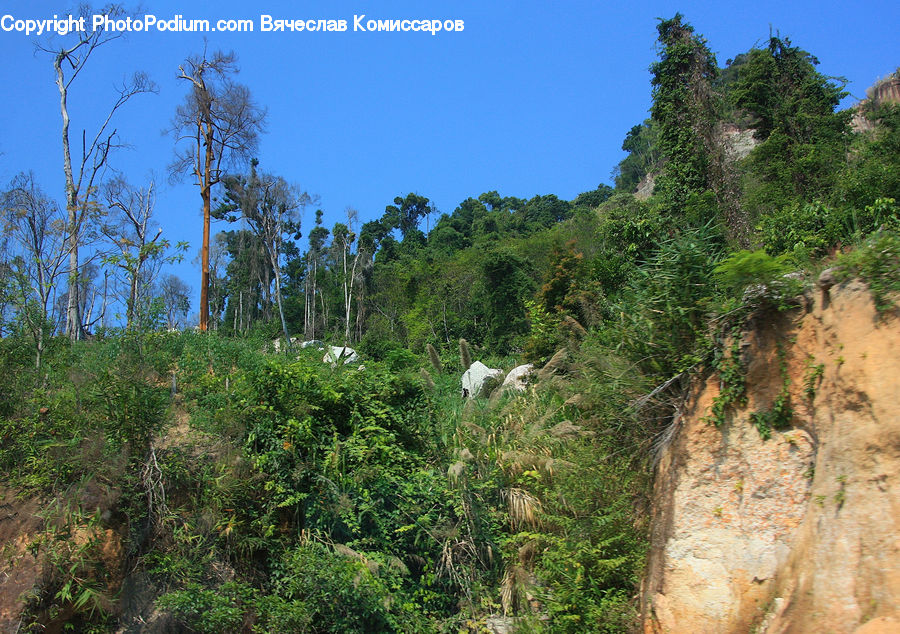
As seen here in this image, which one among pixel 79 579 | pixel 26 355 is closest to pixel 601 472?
pixel 79 579

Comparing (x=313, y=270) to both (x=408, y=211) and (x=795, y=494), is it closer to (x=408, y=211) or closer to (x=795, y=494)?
(x=408, y=211)

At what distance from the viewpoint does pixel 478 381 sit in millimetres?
17094

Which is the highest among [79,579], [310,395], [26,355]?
[26,355]

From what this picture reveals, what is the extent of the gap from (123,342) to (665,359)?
23.7 ft

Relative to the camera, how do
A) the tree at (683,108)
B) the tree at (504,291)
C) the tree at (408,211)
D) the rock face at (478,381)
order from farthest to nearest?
the tree at (408,211) → the tree at (504,291) → the tree at (683,108) → the rock face at (478,381)

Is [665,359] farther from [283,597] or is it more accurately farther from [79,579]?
[79,579]

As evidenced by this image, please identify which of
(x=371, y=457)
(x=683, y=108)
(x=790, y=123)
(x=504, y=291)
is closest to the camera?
(x=371, y=457)

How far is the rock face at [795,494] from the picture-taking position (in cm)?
480

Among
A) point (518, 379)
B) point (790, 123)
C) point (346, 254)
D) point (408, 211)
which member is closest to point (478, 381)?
point (518, 379)

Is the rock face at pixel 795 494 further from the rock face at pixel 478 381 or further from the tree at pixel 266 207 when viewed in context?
the tree at pixel 266 207

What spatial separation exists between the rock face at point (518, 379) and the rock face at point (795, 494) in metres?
6.34

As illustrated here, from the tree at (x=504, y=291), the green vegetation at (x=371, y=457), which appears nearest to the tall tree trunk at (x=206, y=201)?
the green vegetation at (x=371, y=457)

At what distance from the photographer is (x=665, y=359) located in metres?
7.46

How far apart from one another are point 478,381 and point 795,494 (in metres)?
11.5
